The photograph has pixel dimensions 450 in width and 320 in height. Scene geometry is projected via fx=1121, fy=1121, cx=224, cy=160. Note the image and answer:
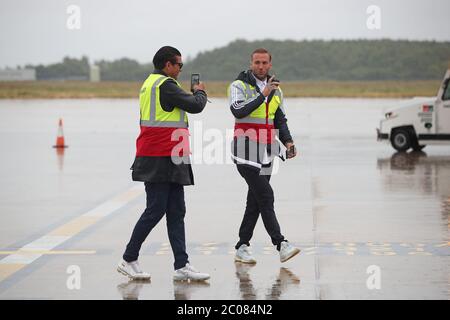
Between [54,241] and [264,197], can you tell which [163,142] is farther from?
[54,241]

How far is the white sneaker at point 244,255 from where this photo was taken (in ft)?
32.6

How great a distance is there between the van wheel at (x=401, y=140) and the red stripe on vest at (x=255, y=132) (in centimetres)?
1278

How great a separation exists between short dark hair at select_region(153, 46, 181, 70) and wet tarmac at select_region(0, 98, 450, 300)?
177 centimetres

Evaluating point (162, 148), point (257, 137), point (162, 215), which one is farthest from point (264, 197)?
point (162, 148)

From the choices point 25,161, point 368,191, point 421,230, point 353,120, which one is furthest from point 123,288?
point 353,120

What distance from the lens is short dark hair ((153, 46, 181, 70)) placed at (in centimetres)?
922

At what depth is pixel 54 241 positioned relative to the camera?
1121 cm

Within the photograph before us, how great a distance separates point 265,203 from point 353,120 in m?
28.9

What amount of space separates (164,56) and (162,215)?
1316 millimetres

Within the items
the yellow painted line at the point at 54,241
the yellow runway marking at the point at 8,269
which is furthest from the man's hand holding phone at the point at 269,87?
the yellow runway marking at the point at 8,269

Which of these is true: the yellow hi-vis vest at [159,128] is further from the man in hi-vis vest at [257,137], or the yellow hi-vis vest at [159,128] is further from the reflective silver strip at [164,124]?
the man in hi-vis vest at [257,137]

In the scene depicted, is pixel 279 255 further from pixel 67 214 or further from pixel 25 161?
pixel 25 161
